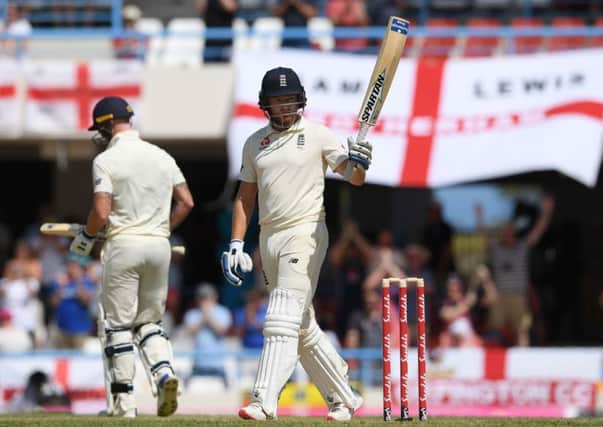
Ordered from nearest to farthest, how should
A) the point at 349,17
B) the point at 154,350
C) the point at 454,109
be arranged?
1. the point at 154,350
2. the point at 454,109
3. the point at 349,17

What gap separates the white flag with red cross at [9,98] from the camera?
678 inches

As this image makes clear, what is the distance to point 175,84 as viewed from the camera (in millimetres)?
17203

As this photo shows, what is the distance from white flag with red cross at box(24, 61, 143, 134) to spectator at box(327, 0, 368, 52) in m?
2.49

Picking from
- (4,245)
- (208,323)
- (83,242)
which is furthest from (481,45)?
(83,242)

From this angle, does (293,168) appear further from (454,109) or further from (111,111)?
(454,109)

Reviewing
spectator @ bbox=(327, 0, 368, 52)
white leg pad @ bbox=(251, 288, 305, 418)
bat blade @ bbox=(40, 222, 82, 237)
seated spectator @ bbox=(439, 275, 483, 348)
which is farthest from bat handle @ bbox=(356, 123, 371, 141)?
spectator @ bbox=(327, 0, 368, 52)

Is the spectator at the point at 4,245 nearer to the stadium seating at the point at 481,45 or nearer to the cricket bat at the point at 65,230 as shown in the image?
the stadium seating at the point at 481,45

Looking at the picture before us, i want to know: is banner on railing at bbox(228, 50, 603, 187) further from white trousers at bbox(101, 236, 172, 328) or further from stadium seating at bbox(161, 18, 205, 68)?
white trousers at bbox(101, 236, 172, 328)

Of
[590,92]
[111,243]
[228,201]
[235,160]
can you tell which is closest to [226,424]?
[111,243]

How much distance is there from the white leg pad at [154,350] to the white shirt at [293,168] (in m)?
1.39

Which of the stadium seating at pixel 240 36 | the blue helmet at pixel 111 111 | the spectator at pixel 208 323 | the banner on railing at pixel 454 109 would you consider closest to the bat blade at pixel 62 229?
the blue helmet at pixel 111 111

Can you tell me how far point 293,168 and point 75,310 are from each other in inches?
328

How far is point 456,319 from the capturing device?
54.1 feet

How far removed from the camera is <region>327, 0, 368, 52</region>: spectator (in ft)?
57.5
